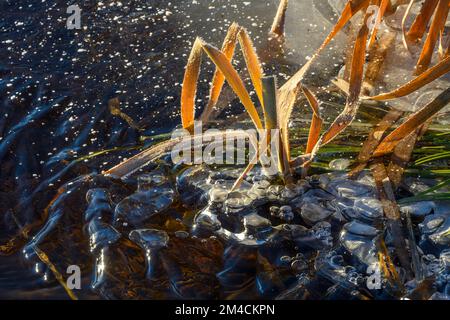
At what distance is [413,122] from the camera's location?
2.46m

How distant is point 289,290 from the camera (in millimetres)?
2148

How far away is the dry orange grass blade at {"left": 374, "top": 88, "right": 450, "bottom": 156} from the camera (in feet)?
7.79

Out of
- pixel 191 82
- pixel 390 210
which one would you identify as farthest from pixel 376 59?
pixel 191 82

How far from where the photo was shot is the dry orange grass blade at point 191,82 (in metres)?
2.46

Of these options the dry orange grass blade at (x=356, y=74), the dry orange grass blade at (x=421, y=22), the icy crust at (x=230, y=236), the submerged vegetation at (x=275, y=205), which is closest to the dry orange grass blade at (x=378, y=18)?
the submerged vegetation at (x=275, y=205)

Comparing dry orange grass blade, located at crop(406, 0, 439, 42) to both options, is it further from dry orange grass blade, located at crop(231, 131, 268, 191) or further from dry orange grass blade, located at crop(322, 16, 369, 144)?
dry orange grass blade, located at crop(231, 131, 268, 191)

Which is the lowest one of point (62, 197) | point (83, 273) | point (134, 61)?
point (83, 273)

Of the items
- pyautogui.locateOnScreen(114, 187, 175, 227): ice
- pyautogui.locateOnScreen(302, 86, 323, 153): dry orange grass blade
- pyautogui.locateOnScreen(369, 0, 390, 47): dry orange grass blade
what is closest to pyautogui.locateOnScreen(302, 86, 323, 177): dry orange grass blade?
pyautogui.locateOnScreen(302, 86, 323, 153): dry orange grass blade

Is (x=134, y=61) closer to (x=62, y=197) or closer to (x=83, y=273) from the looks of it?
(x=62, y=197)

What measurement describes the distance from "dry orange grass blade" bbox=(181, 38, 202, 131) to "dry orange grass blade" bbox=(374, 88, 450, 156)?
33.3 inches
